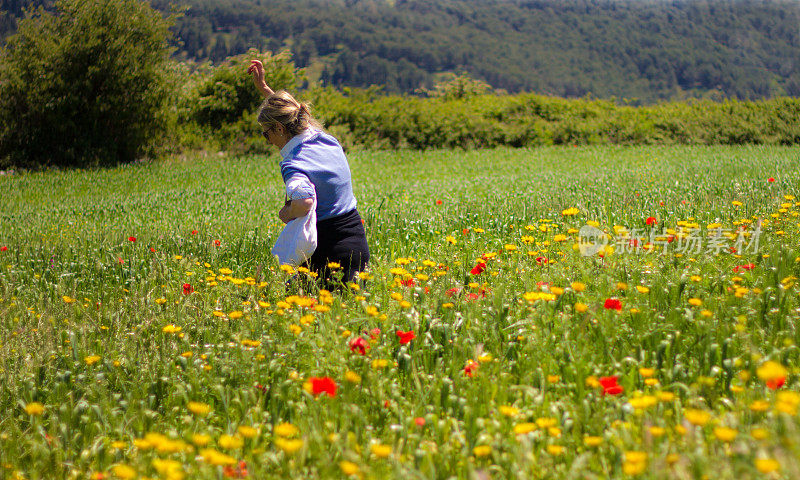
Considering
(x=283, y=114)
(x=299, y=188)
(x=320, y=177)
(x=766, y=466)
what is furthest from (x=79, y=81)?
(x=766, y=466)

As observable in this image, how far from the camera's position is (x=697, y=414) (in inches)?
54.7

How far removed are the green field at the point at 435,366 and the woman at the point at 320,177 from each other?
1.09 ft

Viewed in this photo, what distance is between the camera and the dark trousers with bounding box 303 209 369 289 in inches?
159

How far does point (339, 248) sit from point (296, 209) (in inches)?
22.4

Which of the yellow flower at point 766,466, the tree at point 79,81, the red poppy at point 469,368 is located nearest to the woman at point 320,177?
the red poppy at point 469,368

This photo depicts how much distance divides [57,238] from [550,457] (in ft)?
22.5

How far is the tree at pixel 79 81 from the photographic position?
778 inches

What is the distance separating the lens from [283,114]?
3787mm

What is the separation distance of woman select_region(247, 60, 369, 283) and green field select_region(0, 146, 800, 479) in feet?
1.09

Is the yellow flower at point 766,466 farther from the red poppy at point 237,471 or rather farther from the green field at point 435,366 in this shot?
the red poppy at point 237,471

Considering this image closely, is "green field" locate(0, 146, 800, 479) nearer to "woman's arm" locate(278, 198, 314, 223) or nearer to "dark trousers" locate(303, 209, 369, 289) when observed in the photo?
"dark trousers" locate(303, 209, 369, 289)

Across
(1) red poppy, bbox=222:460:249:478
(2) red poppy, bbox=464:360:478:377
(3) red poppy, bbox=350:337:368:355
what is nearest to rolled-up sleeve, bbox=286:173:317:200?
(3) red poppy, bbox=350:337:368:355

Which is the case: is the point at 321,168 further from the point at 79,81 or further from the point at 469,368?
the point at 79,81

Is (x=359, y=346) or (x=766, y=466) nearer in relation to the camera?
(x=766, y=466)
